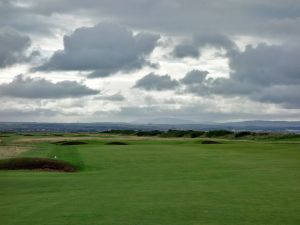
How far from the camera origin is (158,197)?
18984 millimetres

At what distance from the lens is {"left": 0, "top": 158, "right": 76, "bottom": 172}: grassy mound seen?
39.0 meters

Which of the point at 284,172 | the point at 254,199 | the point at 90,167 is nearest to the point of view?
the point at 254,199

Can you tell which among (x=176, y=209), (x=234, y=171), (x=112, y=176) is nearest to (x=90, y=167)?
(x=112, y=176)

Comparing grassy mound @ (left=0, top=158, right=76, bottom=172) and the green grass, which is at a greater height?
the green grass

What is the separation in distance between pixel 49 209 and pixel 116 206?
2.28 metres

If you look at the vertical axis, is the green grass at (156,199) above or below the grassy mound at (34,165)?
above

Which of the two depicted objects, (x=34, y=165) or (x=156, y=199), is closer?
(x=156, y=199)

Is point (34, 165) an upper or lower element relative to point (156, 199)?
lower

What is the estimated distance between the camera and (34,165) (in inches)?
1587

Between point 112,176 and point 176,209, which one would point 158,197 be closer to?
point 176,209

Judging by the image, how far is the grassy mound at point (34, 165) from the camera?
39047 millimetres

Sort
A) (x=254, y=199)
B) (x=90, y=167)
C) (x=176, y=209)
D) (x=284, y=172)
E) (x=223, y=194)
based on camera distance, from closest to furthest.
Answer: (x=176, y=209), (x=254, y=199), (x=223, y=194), (x=284, y=172), (x=90, y=167)

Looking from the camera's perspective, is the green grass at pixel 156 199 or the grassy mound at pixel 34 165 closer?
the green grass at pixel 156 199

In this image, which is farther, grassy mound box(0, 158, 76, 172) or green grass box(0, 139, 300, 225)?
grassy mound box(0, 158, 76, 172)
